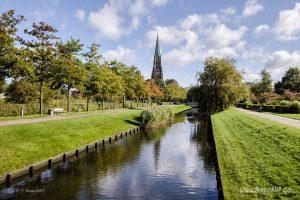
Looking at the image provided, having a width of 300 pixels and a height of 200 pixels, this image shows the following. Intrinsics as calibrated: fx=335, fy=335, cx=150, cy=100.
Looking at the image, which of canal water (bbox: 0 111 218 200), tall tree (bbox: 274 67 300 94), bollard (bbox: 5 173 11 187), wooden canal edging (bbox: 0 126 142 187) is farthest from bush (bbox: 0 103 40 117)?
tall tree (bbox: 274 67 300 94)

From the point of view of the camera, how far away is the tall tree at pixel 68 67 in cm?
5228

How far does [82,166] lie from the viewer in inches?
1094

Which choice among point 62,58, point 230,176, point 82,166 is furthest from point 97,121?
point 230,176

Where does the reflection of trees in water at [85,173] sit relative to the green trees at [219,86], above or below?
below

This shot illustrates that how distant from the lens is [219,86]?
270 ft

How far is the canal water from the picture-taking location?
20.0 m

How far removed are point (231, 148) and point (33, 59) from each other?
107 ft

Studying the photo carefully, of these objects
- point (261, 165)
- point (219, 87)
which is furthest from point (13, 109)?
point (219, 87)

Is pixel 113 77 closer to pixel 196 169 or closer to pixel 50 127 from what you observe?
pixel 50 127

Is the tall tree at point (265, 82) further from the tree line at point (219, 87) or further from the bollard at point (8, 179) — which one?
the bollard at point (8, 179)

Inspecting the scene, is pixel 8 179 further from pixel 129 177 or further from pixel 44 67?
pixel 44 67

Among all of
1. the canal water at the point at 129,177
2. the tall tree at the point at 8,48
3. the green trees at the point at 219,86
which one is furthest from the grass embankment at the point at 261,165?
the green trees at the point at 219,86

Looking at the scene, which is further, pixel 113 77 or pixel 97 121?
pixel 113 77

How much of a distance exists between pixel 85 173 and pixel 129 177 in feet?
11.9
